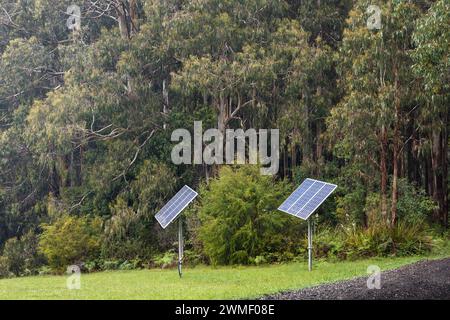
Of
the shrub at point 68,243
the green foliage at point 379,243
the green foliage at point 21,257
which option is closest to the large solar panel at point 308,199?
the green foliage at point 379,243

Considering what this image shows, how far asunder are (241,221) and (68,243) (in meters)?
5.73

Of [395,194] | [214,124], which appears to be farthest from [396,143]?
[214,124]

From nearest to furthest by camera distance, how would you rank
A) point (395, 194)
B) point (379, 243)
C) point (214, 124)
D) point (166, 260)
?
1. point (379, 243)
2. point (395, 194)
3. point (166, 260)
4. point (214, 124)

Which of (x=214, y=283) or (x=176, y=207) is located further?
(x=176, y=207)

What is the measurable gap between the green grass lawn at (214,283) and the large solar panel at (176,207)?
1.28 m

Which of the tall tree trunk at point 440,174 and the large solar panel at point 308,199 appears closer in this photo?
the large solar panel at point 308,199

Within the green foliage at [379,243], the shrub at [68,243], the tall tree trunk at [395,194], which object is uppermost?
the tall tree trunk at [395,194]

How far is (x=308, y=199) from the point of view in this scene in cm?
1424

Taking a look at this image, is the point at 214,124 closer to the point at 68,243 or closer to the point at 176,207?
the point at 68,243

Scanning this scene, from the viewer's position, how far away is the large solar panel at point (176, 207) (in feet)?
47.5

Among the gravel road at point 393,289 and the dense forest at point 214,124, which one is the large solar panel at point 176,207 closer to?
the dense forest at point 214,124

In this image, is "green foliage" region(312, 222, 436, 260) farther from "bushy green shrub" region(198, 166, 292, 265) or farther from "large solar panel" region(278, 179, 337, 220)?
"large solar panel" region(278, 179, 337, 220)

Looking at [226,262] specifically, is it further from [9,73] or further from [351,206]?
[9,73]
